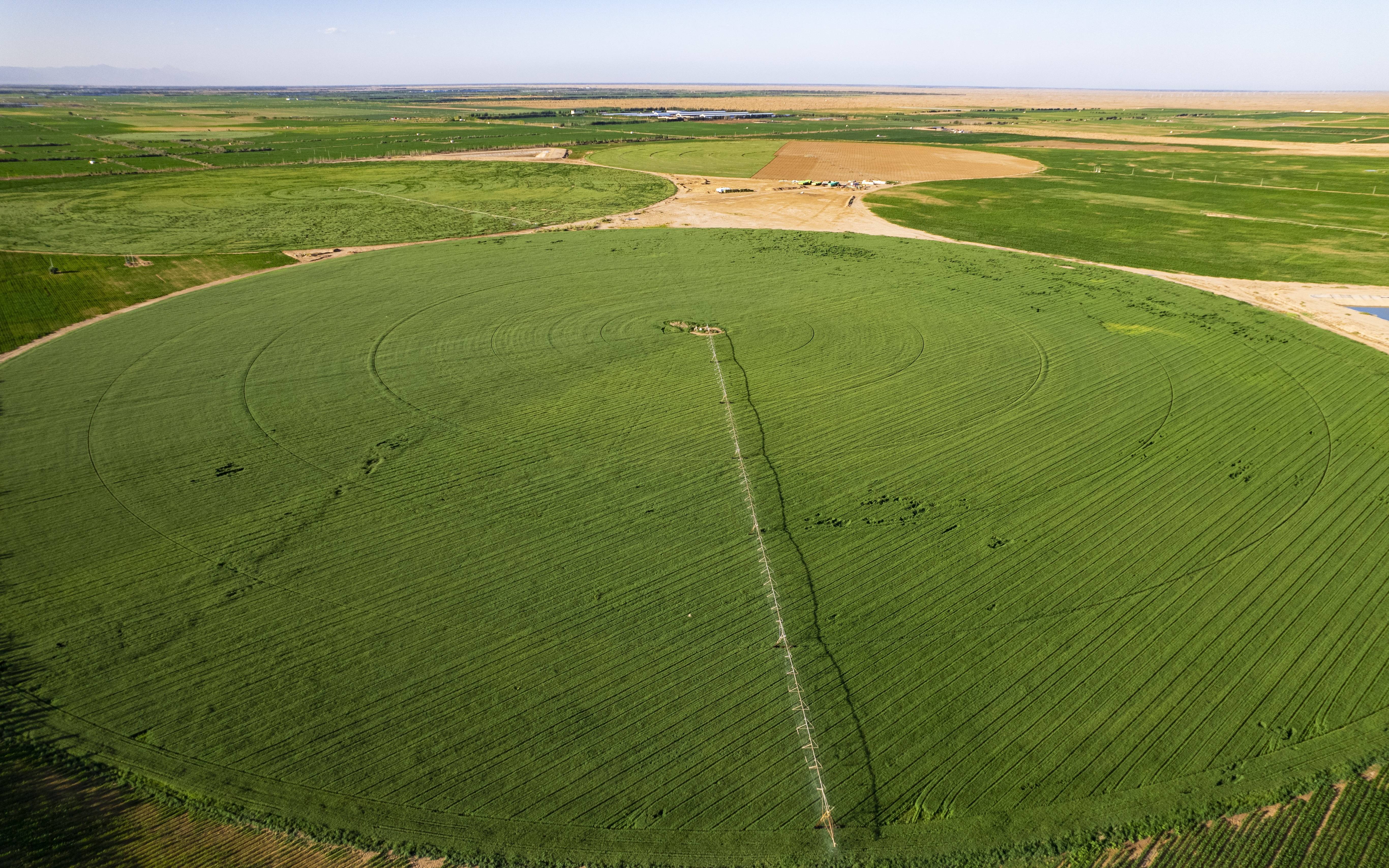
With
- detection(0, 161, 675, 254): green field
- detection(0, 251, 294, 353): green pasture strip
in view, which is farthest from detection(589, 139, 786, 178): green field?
detection(0, 251, 294, 353): green pasture strip

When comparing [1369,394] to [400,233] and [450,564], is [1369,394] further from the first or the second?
[400,233]

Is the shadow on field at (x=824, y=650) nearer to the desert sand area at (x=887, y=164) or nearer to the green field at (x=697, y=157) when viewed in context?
the desert sand area at (x=887, y=164)

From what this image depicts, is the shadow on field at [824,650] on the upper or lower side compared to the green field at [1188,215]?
lower

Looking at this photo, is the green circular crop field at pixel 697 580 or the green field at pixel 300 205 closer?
the green circular crop field at pixel 697 580

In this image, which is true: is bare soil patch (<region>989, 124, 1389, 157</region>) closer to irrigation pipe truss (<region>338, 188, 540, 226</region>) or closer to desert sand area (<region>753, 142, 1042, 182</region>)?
desert sand area (<region>753, 142, 1042, 182</region>)

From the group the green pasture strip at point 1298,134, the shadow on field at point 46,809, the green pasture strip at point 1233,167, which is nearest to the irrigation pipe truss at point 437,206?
the shadow on field at point 46,809

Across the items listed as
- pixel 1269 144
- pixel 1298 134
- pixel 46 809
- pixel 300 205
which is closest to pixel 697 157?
pixel 300 205

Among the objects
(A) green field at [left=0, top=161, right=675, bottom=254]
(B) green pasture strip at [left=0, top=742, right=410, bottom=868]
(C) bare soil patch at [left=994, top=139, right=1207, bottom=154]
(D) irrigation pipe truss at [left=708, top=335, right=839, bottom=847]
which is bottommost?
(B) green pasture strip at [left=0, top=742, right=410, bottom=868]
